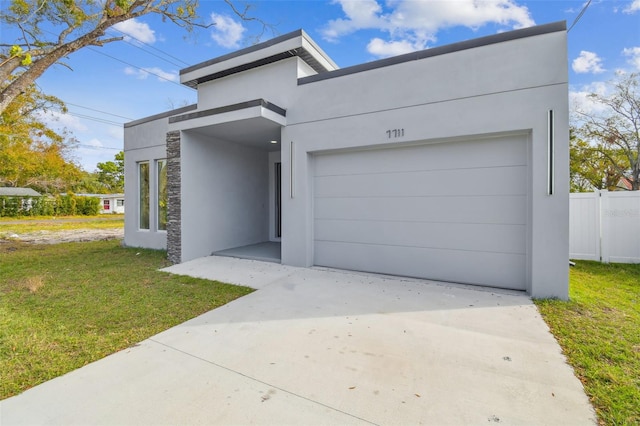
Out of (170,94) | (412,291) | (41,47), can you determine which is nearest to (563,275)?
(412,291)

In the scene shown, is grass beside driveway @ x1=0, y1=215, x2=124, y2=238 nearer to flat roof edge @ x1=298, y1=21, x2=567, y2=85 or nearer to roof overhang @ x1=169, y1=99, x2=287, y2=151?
roof overhang @ x1=169, y1=99, x2=287, y2=151

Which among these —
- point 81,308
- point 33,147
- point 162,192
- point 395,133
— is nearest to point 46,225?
point 33,147

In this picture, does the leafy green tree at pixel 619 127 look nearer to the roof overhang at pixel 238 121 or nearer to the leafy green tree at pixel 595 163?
the leafy green tree at pixel 595 163

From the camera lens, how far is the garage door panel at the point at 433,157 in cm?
474

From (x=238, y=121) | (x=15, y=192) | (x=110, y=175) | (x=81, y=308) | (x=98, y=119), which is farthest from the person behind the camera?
(x=110, y=175)

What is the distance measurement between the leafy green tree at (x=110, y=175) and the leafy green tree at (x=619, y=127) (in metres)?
51.6

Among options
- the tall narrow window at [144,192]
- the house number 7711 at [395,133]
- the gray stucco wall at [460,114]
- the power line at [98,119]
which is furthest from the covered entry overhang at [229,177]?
the power line at [98,119]

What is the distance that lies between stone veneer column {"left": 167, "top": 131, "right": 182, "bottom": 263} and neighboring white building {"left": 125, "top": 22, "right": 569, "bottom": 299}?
0.04m

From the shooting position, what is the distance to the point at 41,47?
7129mm

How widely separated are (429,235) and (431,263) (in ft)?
1.70

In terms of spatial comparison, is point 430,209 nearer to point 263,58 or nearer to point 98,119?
point 263,58

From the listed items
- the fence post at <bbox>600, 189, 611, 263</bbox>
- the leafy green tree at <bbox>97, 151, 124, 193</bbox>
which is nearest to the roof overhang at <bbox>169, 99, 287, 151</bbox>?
the fence post at <bbox>600, 189, 611, 263</bbox>

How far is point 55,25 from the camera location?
7.49 metres

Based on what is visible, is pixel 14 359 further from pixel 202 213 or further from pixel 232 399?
pixel 202 213
